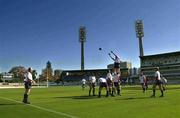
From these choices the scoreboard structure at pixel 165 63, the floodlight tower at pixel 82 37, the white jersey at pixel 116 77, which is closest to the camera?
the white jersey at pixel 116 77

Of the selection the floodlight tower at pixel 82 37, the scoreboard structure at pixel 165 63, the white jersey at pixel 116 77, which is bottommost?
the white jersey at pixel 116 77

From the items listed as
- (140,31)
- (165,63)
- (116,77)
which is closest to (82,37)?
(140,31)

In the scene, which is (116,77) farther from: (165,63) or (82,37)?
(82,37)

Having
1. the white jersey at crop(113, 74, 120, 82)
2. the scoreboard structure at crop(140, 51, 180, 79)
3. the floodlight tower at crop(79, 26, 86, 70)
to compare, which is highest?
the floodlight tower at crop(79, 26, 86, 70)

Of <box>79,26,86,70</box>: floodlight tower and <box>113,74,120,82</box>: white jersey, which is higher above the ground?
<box>79,26,86,70</box>: floodlight tower

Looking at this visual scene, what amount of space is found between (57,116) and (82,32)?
171m

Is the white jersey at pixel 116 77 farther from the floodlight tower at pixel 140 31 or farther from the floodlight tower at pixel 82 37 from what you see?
the floodlight tower at pixel 82 37

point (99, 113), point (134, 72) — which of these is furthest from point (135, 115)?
point (134, 72)

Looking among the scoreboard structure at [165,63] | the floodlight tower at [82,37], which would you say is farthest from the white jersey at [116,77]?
the floodlight tower at [82,37]

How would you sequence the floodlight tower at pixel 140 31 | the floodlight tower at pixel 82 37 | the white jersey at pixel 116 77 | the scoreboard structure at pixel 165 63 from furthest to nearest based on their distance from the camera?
the floodlight tower at pixel 82 37 < the floodlight tower at pixel 140 31 < the scoreboard structure at pixel 165 63 < the white jersey at pixel 116 77

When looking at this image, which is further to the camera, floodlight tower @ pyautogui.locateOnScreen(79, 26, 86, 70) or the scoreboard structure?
floodlight tower @ pyautogui.locateOnScreen(79, 26, 86, 70)

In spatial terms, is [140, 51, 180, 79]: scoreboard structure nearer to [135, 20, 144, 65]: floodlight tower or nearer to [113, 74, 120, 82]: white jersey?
[135, 20, 144, 65]: floodlight tower

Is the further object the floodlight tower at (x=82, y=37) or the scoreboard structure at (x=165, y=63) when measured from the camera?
the floodlight tower at (x=82, y=37)

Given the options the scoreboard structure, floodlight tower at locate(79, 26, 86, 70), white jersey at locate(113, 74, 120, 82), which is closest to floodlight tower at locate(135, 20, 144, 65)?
the scoreboard structure
